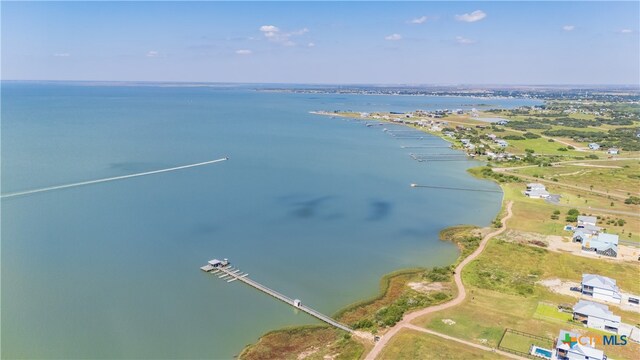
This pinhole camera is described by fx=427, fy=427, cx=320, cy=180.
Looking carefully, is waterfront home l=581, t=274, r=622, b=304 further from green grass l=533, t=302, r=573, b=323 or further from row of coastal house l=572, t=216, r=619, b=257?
row of coastal house l=572, t=216, r=619, b=257

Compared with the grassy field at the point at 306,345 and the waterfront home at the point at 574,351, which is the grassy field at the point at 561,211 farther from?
the grassy field at the point at 306,345

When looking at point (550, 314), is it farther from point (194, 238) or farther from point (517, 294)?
point (194, 238)

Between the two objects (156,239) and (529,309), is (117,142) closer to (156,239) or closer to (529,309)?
(156,239)

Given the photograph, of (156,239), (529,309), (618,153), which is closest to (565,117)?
(618,153)

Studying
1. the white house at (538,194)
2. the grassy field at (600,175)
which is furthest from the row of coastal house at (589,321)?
the grassy field at (600,175)

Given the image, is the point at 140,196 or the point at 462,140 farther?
the point at 462,140

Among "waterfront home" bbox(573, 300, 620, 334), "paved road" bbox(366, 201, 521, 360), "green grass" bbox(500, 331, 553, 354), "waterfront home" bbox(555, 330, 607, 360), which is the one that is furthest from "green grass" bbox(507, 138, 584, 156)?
"waterfront home" bbox(555, 330, 607, 360)
